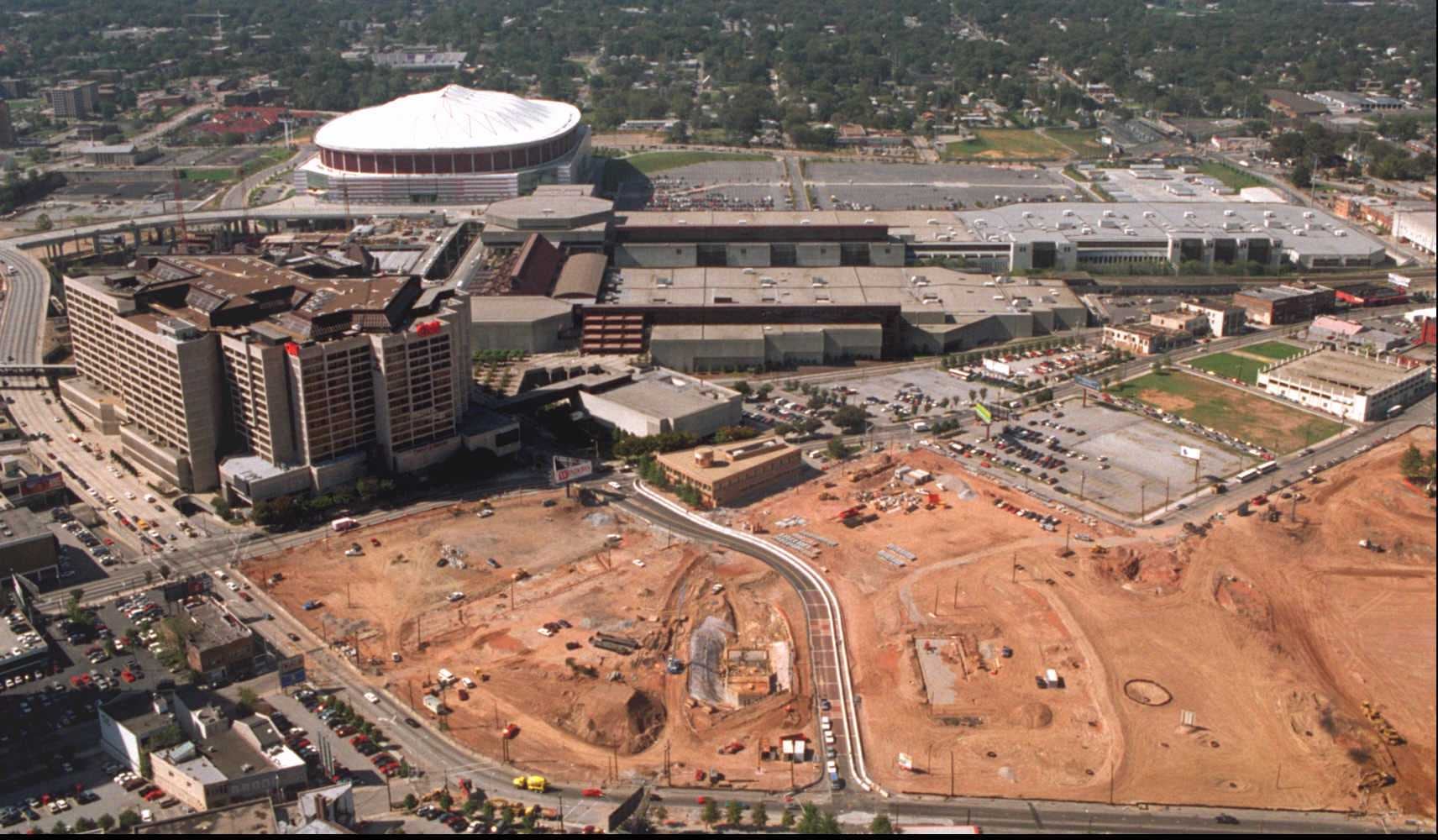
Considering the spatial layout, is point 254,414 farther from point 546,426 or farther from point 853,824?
point 853,824

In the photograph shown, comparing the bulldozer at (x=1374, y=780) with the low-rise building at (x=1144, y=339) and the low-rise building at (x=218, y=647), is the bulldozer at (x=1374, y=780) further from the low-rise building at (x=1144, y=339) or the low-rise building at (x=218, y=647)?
the low-rise building at (x=1144, y=339)

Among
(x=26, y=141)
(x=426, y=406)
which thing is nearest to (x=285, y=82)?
(x=26, y=141)

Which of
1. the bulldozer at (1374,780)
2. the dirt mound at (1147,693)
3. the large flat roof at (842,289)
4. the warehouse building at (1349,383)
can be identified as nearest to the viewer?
the bulldozer at (1374,780)

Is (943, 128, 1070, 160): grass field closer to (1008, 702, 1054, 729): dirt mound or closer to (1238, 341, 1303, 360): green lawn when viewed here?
(1238, 341, 1303, 360): green lawn

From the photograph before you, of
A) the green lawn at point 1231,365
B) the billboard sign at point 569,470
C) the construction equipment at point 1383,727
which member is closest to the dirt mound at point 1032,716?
the construction equipment at point 1383,727

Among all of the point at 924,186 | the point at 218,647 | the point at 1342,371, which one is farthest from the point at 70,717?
the point at 924,186

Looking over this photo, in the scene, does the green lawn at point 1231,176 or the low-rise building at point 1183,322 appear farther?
the green lawn at point 1231,176

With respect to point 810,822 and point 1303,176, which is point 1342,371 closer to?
point 810,822

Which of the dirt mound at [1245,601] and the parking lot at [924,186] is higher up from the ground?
the parking lot at [924,186]
